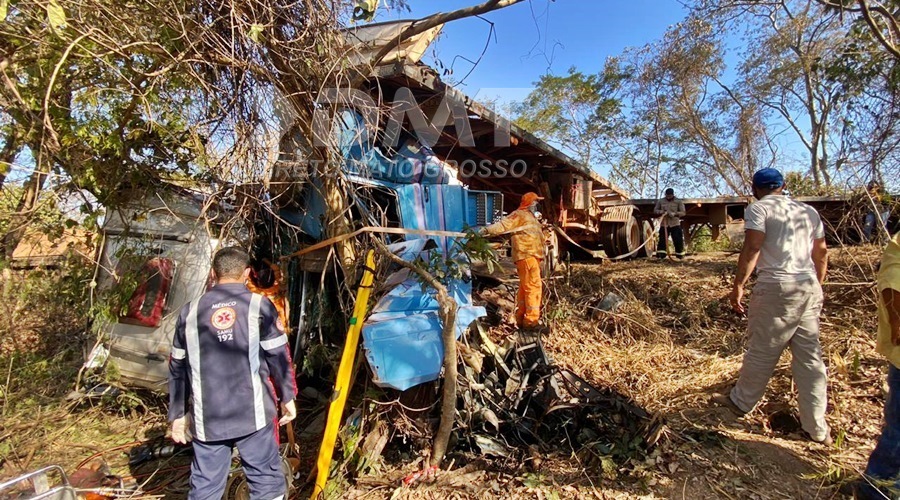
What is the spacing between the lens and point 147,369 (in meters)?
4.05

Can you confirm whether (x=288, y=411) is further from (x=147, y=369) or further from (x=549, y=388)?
(x=147, y=369)

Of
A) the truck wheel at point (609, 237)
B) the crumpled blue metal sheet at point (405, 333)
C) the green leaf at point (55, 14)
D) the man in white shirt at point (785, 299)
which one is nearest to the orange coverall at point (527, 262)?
the crumpled blue metal sheet at point (405, 333)

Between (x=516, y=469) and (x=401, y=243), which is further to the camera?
(x=401, y=243)

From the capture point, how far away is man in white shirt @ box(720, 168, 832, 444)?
283 cm

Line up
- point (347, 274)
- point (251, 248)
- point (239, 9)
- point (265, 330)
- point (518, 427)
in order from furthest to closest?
point (251, 248) < point (347, 274) < point (518, 427) < point (239, 9) < point (265, 330)

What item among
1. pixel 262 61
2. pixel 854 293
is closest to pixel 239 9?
pixel 262 61

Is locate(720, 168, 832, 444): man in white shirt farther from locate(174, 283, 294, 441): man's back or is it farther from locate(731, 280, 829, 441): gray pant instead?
locate(174, 283, 294, 441): man's back

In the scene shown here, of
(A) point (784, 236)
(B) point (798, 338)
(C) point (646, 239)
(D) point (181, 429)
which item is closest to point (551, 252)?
(A) point (784, 236)

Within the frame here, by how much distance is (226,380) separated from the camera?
7.64ft

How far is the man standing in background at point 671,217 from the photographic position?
8.88 metres

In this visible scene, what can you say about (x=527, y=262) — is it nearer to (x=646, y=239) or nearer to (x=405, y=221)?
(x=405, y=221)

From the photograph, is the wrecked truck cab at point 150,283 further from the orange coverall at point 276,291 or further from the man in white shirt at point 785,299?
the man in white shirt at point 785,299

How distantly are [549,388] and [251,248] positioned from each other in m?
2.85

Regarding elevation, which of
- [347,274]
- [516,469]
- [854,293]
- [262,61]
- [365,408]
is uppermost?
[262,61]
